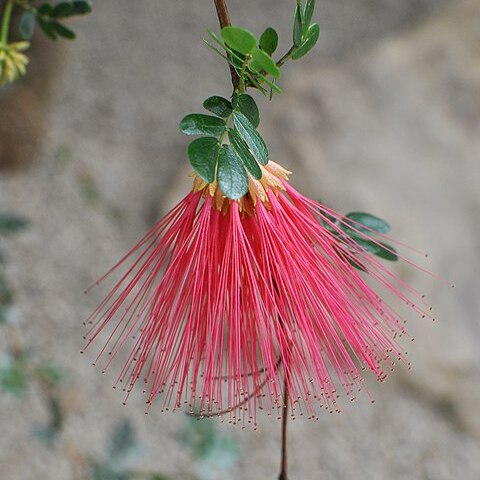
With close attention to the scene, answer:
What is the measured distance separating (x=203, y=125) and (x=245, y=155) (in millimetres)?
35

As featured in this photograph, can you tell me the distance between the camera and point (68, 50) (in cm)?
216

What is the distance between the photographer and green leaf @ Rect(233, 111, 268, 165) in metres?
0.47

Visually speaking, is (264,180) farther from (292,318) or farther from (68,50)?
(68,50)

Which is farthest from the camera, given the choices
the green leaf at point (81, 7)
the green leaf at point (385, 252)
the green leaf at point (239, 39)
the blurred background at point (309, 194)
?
the blurred background at point (309, 194)

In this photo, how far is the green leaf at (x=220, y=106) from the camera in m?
0.48

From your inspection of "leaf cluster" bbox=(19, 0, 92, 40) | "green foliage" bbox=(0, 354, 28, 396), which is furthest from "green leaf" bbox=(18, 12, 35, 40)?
"green foliage" bbox=(0, 354, 28, 396)

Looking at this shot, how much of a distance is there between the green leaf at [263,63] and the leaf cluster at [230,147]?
0.02 meters

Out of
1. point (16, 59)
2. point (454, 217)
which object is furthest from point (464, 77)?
point (16, 59)

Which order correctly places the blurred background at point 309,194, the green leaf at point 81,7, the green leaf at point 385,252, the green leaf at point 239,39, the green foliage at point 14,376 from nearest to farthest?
1. the green leaf at point 239,39
2. the green leaf at point 385,252
3. the green leaf at point 81,7
4. the green foliage at point 14,376
5. the blurred background at point 309,194

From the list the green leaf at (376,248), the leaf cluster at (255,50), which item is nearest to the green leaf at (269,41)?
the leaf cluster at (255,50)

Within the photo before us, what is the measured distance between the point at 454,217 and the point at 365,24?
1.27 meters

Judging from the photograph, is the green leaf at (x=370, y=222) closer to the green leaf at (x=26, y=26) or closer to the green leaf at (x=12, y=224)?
the green leaf at (x=26, y=26)

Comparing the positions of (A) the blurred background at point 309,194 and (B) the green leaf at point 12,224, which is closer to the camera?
(B) the green leaf at point 12,224

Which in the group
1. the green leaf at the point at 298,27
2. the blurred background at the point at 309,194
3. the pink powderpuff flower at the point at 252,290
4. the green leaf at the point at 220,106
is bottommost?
the pink powderpuff flower at the point at 252,290
